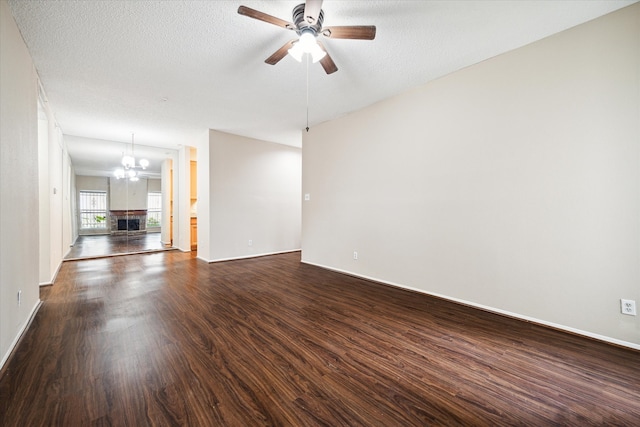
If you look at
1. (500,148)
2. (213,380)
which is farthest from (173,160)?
(500,148)

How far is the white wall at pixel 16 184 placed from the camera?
73.7 inches

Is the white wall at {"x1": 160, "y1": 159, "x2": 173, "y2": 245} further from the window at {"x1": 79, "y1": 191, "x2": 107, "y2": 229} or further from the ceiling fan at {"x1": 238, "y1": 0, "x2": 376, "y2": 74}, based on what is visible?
the ceiling fan at {"x1": 238, "y1": 0, "x2": 376, "y2": 74}

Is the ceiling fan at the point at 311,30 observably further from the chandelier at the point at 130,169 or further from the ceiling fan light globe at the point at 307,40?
the chandelier at the point at 130,169

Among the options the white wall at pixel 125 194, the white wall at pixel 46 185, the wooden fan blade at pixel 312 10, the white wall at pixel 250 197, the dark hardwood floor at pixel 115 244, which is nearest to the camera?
the wooden fan blade at pixel 312 10

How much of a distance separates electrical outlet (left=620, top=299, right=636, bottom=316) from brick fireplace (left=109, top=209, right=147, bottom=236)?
852cm

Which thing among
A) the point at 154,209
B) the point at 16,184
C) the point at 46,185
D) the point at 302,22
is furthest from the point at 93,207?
the point at 302,22

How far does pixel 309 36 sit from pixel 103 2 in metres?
1.64

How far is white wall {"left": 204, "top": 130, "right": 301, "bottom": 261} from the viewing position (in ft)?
17.5

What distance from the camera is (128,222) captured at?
6.60m

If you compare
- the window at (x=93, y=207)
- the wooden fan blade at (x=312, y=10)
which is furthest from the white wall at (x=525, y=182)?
the window at (x=93, y=207)

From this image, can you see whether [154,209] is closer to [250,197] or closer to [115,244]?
[115,244]

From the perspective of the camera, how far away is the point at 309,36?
191 centimetres

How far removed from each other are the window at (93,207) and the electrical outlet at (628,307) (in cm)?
908

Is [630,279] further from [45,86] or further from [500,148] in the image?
[45,86]
